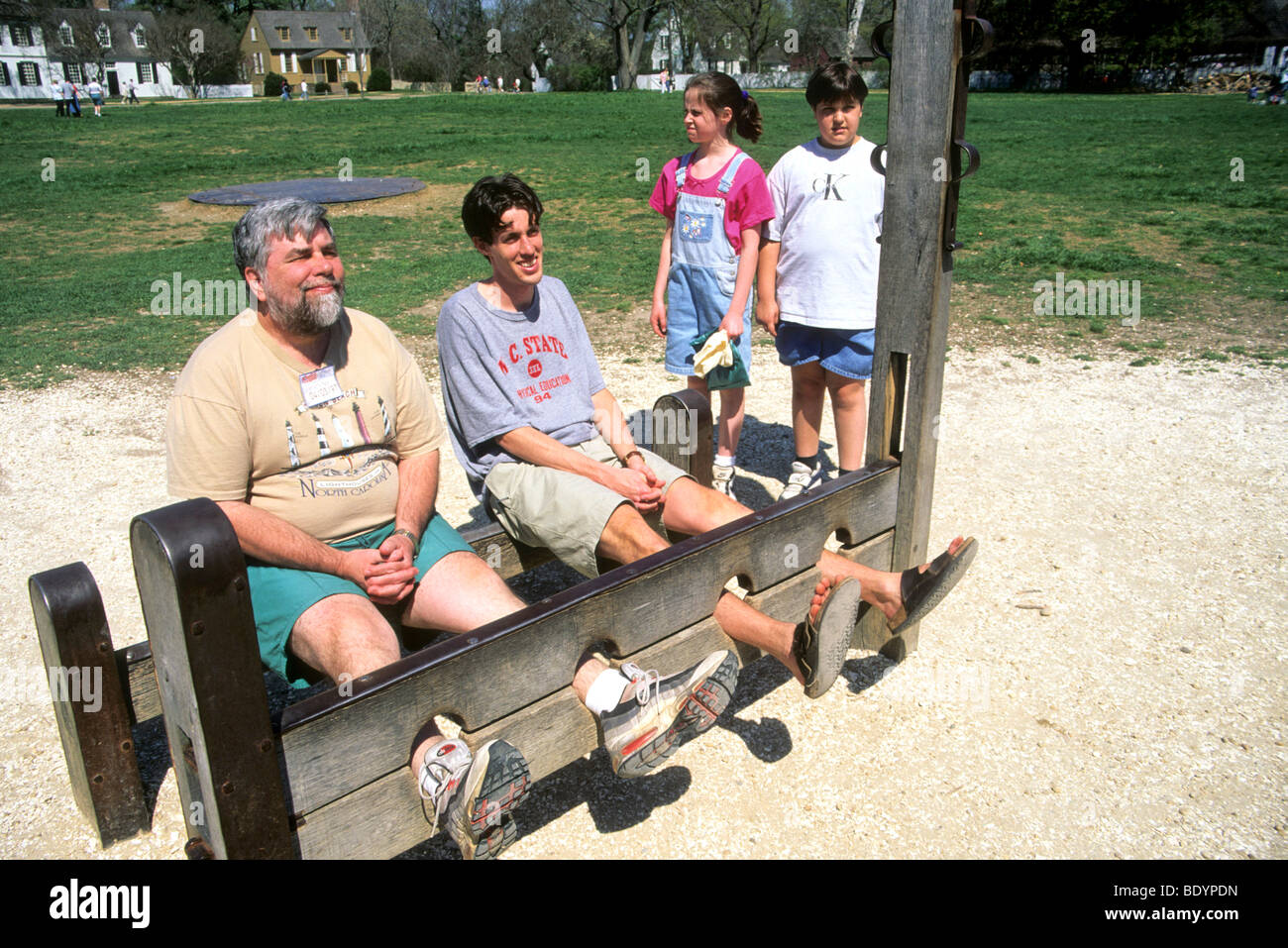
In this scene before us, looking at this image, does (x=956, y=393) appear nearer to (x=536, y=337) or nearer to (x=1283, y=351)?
(x=1283, y=351)

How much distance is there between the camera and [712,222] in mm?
4711

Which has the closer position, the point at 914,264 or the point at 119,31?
the point at 914,264

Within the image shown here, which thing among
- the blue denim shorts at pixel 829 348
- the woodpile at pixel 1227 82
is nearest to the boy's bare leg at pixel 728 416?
the blue denim shorts at pixel 829 348

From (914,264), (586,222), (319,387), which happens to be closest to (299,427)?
(319,387)

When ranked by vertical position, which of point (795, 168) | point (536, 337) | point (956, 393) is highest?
point (795, 168)

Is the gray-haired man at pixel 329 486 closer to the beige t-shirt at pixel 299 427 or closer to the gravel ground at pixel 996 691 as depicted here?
the beige t-shirt at pixel 299 427

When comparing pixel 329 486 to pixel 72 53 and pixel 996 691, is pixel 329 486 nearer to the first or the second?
pixel 996 691

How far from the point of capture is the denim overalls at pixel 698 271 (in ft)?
15.5

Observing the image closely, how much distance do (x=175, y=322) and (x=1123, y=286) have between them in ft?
28.8

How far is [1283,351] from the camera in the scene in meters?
7.52

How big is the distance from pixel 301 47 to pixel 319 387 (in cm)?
9199

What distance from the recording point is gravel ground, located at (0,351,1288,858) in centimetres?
292

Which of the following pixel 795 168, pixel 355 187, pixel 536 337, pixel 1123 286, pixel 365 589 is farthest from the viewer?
pixel 355 187
